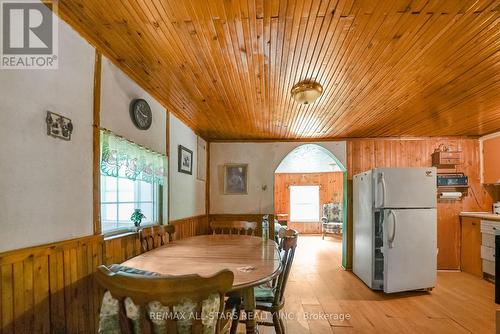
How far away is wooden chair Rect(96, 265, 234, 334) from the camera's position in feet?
3.08

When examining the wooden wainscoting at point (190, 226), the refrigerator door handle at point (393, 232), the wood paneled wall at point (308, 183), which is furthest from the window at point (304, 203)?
the refrigerator door handle at point (393, 232)

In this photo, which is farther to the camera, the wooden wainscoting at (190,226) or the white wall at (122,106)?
the wooden wainscoting at (190,226)

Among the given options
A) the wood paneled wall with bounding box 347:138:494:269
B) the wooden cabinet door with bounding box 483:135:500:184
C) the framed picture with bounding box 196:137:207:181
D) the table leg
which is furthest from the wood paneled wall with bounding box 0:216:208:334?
the wooden cabinet door with bounding box 483:135:500:184

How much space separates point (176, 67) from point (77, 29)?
2.26 feet

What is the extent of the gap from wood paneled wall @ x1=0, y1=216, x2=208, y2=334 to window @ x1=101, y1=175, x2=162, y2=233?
287 millimetres

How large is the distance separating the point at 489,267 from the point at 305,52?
4.34 metres

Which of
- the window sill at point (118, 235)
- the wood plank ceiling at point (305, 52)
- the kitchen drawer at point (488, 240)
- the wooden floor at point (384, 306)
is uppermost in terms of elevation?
the wood plank ceiling at point (305, 52)

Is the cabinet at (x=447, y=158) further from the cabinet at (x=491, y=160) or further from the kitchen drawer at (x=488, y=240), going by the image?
the kitchen drawer at (x=488, y=240)

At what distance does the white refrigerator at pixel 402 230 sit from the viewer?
11.2ft

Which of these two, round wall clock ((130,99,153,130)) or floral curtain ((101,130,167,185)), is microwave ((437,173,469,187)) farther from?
round wall clock ((130,99,153,130))

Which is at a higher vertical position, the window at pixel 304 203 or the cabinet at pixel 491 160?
the cabinet at pixel 491 160

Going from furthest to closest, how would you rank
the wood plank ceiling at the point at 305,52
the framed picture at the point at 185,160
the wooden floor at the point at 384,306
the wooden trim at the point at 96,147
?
the framed picture at the point at 185,160, the wooden floor at the point at 384,306, the wooden trim at the point at 96,147, the wood plank ceiling at the point at 305,52

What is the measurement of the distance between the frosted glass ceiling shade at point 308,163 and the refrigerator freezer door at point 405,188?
2.56 meters

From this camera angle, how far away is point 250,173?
5012mm
